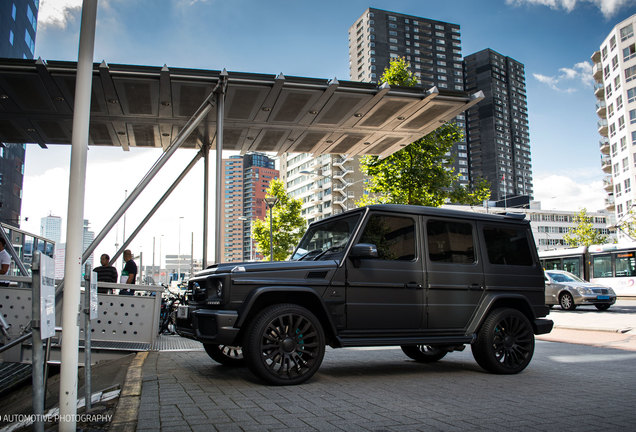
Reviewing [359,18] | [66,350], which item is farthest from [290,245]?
[359,18]

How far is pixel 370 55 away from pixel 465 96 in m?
127

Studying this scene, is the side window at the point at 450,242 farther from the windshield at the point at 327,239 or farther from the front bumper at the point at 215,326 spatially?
the front bumper at the point at 215,326

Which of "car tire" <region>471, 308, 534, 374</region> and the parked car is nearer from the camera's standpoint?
"car tire" <region>471, 308, 534, 374</region>

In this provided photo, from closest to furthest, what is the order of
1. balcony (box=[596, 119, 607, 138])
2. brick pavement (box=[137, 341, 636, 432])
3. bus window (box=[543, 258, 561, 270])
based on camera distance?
1. brick pavement (box=[137, 341, 636, 432])
2. bus window (box=[543, 258, 561, 270])
3. balcony (box=[596, 119, 607, 138])

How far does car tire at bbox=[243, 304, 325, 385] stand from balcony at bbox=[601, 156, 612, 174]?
3105 inches

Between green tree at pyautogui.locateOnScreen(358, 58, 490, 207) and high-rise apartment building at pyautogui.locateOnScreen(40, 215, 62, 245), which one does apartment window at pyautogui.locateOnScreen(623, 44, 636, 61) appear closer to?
green tree at pyautogui.locateOnScreen(358, 58, 490, 207)

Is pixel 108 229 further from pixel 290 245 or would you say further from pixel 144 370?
pixel 290 245

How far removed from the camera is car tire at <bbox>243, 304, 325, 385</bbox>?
17.0 feet

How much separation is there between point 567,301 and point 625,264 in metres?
7.89

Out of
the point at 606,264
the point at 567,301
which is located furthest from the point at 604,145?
the point at 567,301

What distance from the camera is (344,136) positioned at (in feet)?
44.3

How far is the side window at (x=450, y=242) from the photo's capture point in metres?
6.48

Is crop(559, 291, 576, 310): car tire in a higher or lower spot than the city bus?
lower

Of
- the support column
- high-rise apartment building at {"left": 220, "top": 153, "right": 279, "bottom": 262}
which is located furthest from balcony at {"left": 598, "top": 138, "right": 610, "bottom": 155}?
high-rise apartment building at {"left": 220, "top": 153, "right": 279, "bottom": 262}
